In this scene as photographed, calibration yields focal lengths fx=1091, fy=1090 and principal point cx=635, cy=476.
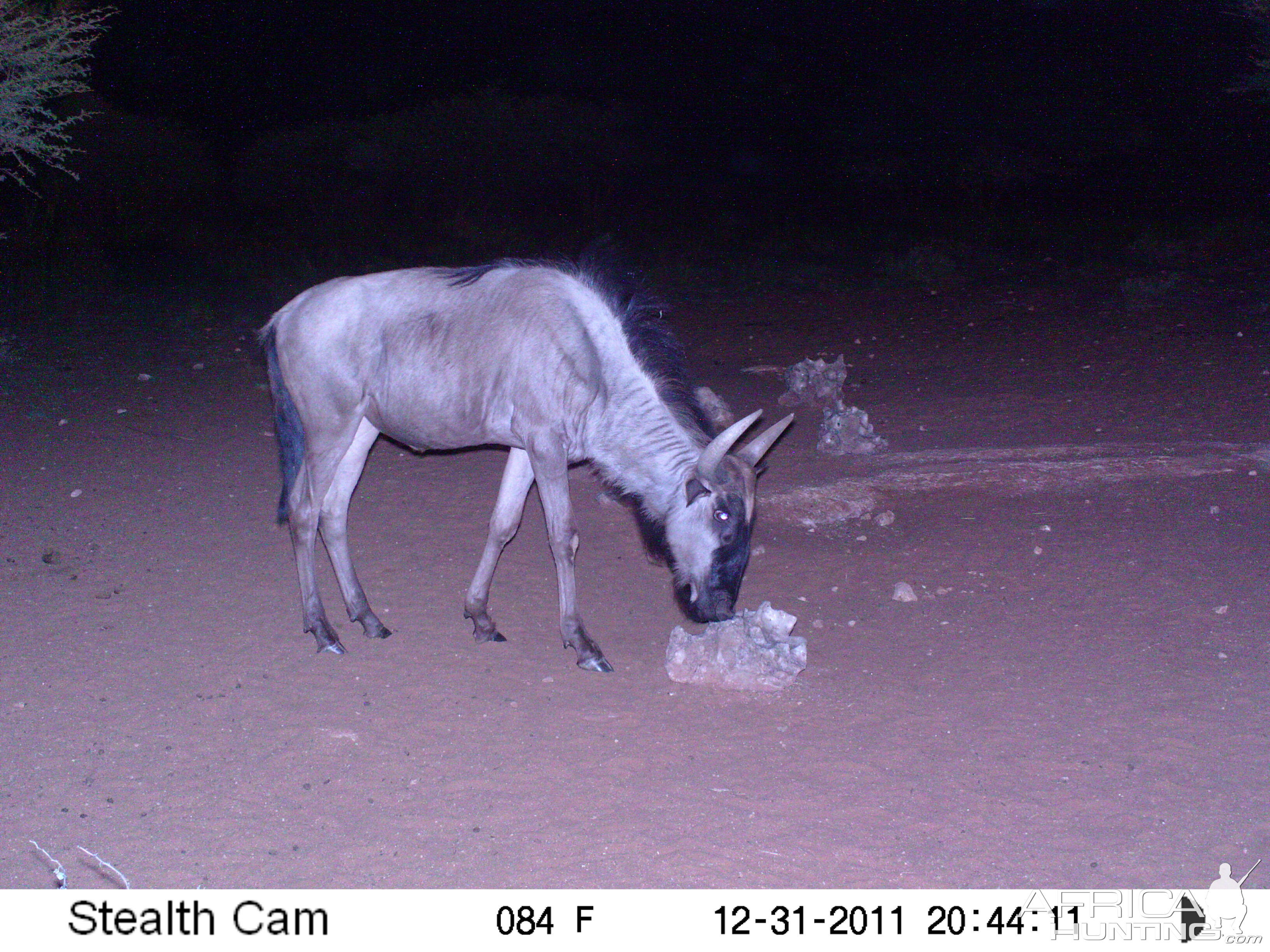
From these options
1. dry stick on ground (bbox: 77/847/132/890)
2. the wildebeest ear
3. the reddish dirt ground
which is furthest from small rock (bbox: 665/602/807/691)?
dry stick on ground (bbox: 77/847/132/890)

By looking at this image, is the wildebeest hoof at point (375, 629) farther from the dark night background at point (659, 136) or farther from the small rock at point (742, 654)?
the dark night background at point (659, 136)

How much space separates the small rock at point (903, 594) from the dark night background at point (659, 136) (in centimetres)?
1183

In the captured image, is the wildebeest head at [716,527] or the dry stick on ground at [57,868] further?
the wildebeest head at [716,527]

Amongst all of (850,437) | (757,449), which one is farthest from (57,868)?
(850,437)

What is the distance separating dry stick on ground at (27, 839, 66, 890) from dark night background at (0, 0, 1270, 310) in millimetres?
14671

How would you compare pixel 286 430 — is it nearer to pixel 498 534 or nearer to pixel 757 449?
pixel 498 534

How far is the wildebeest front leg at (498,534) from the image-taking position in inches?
221

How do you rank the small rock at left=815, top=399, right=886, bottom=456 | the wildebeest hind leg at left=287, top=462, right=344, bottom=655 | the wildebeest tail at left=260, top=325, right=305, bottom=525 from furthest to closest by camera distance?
the small rock at left=815, top=399, right=886, bottom=456
the wildebeest tail at left=260, top=325, right=305, bottom=525
the wildebeest hind leg at left=287, top=462, right=344, bottom=655

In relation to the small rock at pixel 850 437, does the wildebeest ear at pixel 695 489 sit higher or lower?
higher

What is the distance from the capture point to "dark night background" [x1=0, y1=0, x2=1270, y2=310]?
1916 centimetres

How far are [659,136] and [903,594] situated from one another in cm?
1942

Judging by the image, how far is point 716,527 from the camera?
517 cm

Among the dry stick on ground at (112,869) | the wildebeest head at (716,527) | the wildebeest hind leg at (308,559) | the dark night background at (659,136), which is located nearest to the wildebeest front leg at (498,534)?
the wildebeest hind leg at (308,559)

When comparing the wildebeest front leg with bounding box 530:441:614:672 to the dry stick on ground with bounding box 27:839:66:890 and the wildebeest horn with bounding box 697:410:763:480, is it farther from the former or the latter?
the dry stick on ground with bounding box 27:839:66:890
